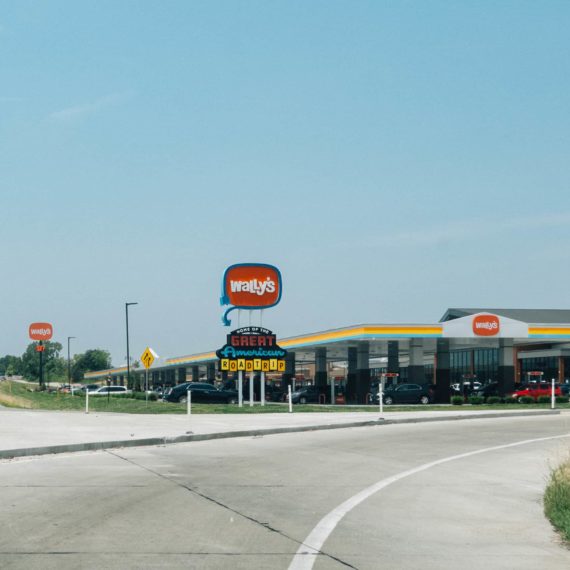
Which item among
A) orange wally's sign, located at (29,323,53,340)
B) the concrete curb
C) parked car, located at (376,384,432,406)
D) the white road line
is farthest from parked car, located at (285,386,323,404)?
orange wally's sign, located at (29,323,53,340)

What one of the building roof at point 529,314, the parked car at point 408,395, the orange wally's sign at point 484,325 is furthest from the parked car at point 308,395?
the building roof at point 529,314

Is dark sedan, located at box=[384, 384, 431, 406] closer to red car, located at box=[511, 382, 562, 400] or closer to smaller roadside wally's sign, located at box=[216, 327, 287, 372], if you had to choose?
→ red car, located at box=[511, 382, 562, 400]

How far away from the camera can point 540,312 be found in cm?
8706

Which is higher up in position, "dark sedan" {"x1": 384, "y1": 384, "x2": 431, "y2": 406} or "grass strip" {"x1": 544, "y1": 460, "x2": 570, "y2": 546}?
"grass strip" {"x1": 544, "y1": 460, "x2": 570, "y2": 546}

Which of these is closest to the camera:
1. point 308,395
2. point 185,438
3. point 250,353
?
point 185,438

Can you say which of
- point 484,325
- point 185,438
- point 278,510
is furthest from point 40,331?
point 278,510

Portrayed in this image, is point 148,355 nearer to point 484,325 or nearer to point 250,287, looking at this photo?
point 250,287

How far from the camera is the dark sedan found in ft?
208

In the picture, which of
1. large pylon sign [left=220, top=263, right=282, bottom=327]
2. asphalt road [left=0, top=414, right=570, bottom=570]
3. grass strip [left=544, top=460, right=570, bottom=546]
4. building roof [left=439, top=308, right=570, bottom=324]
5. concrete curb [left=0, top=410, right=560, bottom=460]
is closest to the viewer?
asphalt road [left=0, top=414, right=570, bottom=570]

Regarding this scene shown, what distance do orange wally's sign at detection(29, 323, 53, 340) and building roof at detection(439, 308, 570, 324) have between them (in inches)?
2760

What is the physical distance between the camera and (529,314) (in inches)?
3351

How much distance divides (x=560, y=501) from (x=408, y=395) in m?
52.4

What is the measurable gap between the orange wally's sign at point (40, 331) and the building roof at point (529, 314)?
230 feet

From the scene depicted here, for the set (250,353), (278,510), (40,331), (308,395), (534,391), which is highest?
(40,331)
